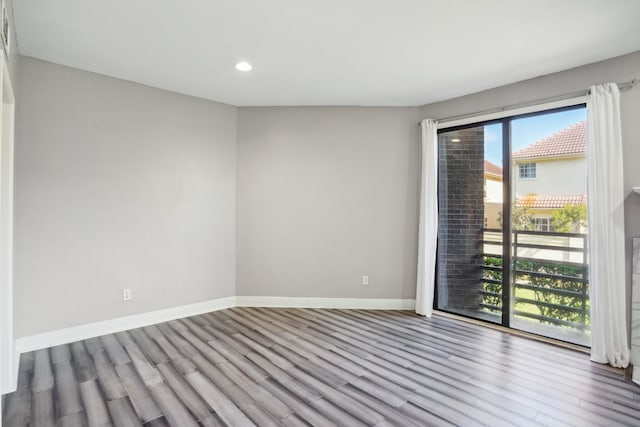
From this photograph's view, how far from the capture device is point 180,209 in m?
3.99

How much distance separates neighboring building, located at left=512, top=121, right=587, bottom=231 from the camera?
3252 millimetres

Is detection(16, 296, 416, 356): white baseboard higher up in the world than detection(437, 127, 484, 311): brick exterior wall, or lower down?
lower down

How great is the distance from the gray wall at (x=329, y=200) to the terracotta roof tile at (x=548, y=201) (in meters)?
1.23

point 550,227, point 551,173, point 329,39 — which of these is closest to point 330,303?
point 550,227

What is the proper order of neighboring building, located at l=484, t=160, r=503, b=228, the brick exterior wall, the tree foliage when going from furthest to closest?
the brick exterior wall
neighboring building, located at l=484, t=160, r=503, b=228
the tree foliage

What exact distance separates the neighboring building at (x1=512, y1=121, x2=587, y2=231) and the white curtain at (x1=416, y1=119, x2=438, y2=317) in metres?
0.87

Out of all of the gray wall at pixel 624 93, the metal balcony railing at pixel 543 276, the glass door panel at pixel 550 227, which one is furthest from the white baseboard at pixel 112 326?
the gray wall at pixel 624 93

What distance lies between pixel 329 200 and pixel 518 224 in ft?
7.21

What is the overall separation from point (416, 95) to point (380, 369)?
2979 millimetres

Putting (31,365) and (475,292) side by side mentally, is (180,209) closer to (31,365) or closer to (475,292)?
(31,365)

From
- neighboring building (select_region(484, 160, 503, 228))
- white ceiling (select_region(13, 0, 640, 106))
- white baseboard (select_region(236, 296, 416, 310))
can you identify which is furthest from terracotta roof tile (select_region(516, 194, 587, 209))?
white baseboard (select_region(236, 296, 416, 310))

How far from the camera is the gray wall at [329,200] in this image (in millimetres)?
4391

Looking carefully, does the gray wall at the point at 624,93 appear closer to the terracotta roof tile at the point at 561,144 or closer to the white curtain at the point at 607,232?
the white curtain at the point at 607,232

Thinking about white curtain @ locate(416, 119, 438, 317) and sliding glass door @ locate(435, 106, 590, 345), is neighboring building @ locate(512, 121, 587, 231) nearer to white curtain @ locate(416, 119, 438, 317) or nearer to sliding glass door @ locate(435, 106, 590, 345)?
sliding glass door @ locate(435, 106, 590, 345)
